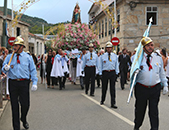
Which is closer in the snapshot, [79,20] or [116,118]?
[116,118]

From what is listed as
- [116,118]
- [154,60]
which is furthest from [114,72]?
[154,60]

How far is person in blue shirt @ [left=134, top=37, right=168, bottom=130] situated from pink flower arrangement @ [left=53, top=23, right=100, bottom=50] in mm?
10806

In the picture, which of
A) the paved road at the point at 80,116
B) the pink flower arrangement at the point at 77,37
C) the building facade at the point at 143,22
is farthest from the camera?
the building facade at the point at 143,22

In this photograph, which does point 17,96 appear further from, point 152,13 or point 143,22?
point 152,13

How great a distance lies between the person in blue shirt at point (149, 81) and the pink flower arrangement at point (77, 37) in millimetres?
10806

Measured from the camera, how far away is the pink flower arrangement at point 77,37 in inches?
631

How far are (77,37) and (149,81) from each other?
438 inches

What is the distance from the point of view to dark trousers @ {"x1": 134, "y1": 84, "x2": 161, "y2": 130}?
199 inches

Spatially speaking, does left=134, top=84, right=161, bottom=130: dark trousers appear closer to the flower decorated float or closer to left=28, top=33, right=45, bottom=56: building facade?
the flower decorated float

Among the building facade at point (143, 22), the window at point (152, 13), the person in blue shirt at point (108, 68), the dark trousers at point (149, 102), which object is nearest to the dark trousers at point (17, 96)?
the dark trousers at point (149, 102)

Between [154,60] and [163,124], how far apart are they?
1.93 metres

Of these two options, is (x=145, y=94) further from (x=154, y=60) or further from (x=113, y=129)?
(x=113, y=129)

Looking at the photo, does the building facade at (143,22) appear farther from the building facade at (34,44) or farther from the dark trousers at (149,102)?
the building facade at (34,44)

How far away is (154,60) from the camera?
17.4 feet
